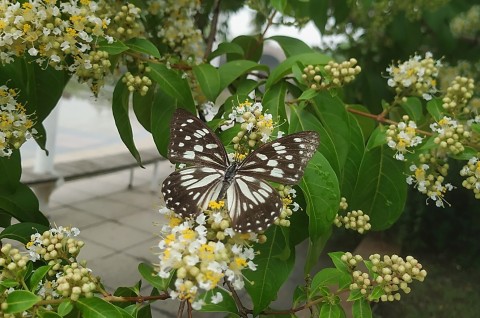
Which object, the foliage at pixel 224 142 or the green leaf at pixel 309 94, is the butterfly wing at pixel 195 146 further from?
the green leaf at pixel 309 94

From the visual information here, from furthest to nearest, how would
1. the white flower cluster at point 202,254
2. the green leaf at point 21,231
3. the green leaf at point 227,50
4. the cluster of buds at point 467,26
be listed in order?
1. the cluster of buds at point 467,26
2. the green leaf at point 227,50
3. the green leaf at point 21,231
4. the white flower cluster at point 202,254

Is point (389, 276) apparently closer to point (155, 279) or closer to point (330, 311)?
point (330, 311)

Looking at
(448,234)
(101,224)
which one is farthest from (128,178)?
(448,234)

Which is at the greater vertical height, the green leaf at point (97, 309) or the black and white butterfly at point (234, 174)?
the black and white butterfly at point (234, 174)

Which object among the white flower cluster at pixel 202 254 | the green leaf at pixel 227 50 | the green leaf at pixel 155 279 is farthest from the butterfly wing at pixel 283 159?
the green leaf at pixel 227 50

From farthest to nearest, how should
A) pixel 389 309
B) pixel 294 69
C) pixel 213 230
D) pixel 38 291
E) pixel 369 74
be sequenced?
pixel 389 309 < pixel 369 74 < pixel 294 69 < pixel 38 291 < pixel 213 230

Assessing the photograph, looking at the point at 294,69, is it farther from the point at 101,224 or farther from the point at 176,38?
the point at 101,224

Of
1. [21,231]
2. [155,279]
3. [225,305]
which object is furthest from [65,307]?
[21,231]

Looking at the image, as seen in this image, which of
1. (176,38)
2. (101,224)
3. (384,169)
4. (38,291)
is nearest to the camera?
(38,291)
